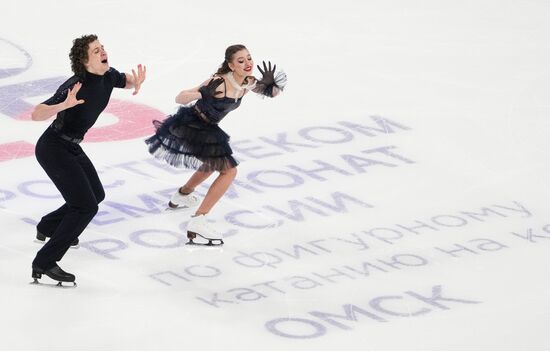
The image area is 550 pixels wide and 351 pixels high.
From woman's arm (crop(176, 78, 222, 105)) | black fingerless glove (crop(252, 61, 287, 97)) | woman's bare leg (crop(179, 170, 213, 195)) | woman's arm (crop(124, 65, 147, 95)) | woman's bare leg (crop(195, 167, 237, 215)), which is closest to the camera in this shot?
woman's arm (crop(124, 65, 147, 95))

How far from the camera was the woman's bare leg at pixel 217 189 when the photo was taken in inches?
354

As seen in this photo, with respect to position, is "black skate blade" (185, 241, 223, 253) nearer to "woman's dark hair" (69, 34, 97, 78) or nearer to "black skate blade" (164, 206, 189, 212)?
"black skate blade" (164, 206, 189, 212)

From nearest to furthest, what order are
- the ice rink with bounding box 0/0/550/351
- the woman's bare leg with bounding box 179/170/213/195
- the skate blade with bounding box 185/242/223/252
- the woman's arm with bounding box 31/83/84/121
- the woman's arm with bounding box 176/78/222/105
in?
the woman's arm with bounding box 31/83/84/121, the ice rink with bounding box 0/0/550/351, the woman's arm with bounding box 176/78/222/105, the skate blade with bounding box 185/242/223/252, the woman's bare leg with bounding box 179/170/213/195

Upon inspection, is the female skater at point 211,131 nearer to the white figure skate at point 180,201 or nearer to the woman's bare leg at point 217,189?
the woman's bare leg at point 217,189

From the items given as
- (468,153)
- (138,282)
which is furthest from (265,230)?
(468,153)

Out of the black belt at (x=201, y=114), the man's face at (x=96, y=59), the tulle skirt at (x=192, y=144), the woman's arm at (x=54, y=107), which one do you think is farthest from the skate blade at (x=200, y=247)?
the woman's arm at (x=54, y=107)

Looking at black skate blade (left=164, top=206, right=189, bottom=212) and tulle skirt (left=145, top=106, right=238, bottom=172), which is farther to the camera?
black skate blade (left=164, top=206, right=189, bottom=212)

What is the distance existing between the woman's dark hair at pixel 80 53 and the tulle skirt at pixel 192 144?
0.96m

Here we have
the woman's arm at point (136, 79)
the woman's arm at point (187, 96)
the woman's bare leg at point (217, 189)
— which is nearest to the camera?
the woman's arm at point (136, 79)

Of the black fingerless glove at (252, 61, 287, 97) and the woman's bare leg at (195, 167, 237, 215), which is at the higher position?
the black fingerless glove at (252, 61, 287, 97)

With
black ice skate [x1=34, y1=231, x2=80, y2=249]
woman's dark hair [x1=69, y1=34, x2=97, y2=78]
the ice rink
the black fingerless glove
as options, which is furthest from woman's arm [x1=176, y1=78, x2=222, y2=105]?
black ice skate [x1=34, y1=231, x2=80, y2=249]

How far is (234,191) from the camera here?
9805mm

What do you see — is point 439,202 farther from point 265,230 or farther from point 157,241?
point 157,241

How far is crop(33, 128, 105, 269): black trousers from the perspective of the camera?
8.19 meters
